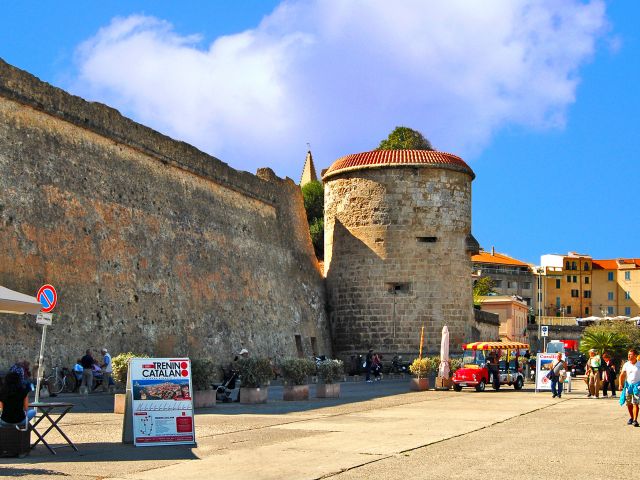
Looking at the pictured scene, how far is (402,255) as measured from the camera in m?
35.1

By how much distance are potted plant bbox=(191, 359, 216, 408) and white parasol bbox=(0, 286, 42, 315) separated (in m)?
5.15

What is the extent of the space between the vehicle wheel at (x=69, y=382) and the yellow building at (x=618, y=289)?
95.0m

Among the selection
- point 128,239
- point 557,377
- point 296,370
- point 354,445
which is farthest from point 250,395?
point 557,377

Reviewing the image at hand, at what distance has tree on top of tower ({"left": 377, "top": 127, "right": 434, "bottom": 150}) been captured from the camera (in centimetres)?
5519

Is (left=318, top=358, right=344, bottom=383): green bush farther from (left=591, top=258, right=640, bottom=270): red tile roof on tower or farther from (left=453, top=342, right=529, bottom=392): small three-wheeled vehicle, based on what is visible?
(left=591, top=258, right=640, bottom=270): red tile roof on tower

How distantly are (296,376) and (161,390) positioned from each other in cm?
853

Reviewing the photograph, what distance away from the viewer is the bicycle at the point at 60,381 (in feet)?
59.5

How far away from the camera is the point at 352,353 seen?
35.8 m

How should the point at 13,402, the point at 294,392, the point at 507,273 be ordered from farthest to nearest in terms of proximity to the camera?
the point at 507,273
the point at 294,392
the point at 13,402

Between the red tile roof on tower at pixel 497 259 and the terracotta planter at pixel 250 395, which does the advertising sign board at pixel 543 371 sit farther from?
the red tile roof on tower at pixel 497 259

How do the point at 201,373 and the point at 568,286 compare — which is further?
the point at 568,286

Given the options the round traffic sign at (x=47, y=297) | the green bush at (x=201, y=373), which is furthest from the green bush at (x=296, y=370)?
the round traffic sign at (x=47, y=297)

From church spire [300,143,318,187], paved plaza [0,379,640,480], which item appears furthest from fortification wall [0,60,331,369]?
church spire [300,143,318,187]

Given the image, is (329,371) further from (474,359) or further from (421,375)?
(474,359)
